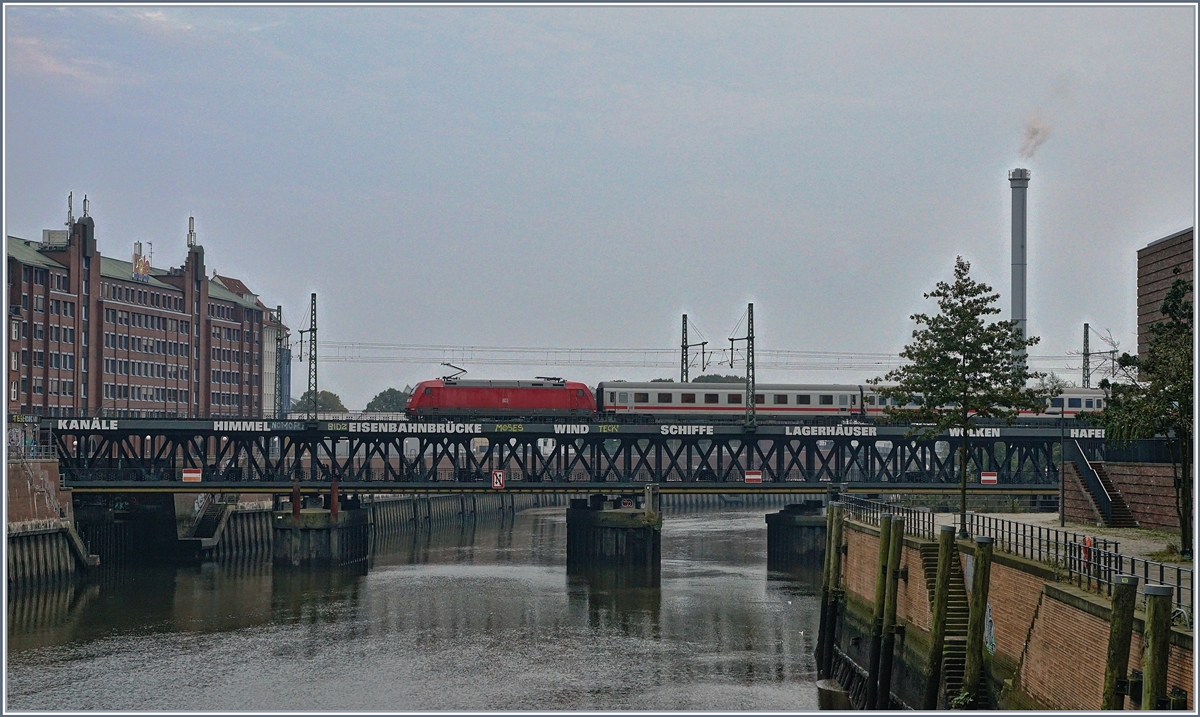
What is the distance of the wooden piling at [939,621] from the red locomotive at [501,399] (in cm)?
6379

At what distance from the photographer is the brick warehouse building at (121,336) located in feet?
420

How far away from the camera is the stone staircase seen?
37.9 metres

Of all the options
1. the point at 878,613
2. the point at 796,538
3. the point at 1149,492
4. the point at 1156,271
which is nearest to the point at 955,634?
the point at 878,613

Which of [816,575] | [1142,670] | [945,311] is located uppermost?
[945,311]

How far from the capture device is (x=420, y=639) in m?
61.2

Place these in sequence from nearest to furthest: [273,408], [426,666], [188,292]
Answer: [426,666] → [188,292] → [273,408]

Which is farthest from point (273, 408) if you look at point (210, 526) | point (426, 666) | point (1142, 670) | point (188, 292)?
point (1142, 670)

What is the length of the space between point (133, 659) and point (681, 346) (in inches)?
2607

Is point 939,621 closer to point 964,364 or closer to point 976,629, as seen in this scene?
point 976,629

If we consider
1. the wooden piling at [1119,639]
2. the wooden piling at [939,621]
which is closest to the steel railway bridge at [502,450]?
the wooden piling at [939,621]

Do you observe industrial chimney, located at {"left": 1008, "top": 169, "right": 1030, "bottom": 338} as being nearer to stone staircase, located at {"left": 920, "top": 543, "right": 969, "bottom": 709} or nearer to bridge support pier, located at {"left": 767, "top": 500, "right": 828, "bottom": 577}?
bridge support pier, located at {"left": 767, "top": 500, "right": 828, "bottom": 577}

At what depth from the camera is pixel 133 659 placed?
56031mm

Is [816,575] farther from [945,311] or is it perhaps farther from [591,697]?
[591,697]

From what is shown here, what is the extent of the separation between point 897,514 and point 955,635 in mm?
11780
